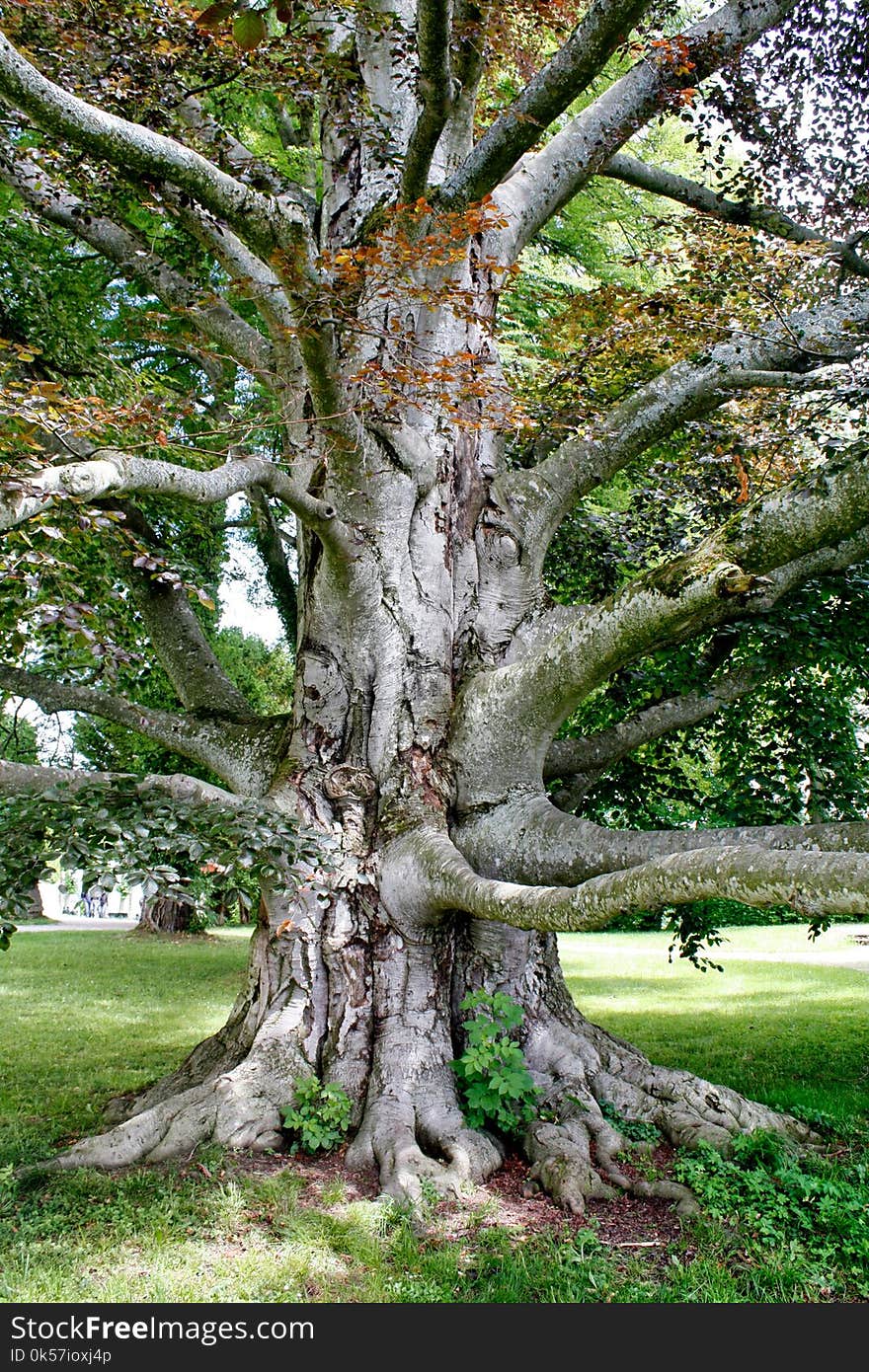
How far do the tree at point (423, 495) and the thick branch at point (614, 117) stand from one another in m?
0.02

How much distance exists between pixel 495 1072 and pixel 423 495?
127 inches

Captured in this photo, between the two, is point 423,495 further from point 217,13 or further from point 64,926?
point 64,926

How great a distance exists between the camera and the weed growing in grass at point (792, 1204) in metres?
3.58

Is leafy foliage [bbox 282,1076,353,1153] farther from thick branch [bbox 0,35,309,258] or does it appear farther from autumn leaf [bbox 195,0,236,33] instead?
autumn leaf [bbox 195,0,236,33]

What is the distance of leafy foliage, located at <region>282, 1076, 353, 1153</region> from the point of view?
448 cm

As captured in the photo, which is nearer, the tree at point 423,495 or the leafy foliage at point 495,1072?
the tree at point 423,495

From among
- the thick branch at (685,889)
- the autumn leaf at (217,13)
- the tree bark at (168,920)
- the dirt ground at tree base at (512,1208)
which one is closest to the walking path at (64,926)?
the tree bark at (168,920)

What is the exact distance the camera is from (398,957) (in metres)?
4.87

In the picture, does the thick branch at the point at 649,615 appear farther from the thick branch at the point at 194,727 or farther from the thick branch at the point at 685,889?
the thick branch at the point at 194,727

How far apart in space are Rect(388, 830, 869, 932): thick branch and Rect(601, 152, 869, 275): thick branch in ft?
15.6

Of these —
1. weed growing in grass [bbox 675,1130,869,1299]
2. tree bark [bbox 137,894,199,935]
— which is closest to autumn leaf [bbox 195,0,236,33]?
weed growing in grass [bbox 675,1130,869,1299]

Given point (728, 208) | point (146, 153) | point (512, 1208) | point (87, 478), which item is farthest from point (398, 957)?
point (728, 208)
